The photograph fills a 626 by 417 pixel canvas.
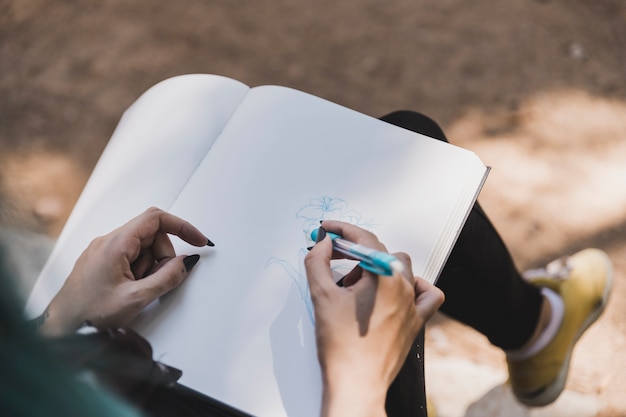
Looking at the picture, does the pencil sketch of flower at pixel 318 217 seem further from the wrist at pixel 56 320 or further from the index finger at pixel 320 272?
the wrist at pixel 56 320

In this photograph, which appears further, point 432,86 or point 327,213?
point 432,86

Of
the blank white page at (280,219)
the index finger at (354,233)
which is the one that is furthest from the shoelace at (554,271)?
the index finger at (354,233)

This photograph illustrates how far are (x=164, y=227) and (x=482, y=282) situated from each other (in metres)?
0.41

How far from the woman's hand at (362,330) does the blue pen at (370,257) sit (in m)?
0.01

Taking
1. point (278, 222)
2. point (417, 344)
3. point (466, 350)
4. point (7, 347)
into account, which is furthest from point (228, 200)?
point (466, 350)

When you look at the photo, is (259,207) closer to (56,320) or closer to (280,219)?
(280,219)

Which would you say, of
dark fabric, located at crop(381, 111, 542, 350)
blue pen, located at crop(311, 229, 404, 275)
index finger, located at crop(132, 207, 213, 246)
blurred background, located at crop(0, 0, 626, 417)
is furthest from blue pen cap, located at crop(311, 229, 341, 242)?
blurred background, located at crop(0, 0, 626, 417)

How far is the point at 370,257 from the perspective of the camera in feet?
1.90

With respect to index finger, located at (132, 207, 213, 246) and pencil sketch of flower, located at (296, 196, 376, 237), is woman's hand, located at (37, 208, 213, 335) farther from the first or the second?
pencil sketch of flower, located at (296, 196, 376, 237)

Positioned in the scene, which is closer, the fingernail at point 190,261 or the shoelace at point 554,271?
the fingernail at point 190,261

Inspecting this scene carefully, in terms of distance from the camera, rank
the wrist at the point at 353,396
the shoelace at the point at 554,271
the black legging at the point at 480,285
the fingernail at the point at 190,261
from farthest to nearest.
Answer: the shoelace at the point at 554,271, the black legging at the point at 480,285, the fingernail at the point at 190,261, the wrist at the point at 353,396

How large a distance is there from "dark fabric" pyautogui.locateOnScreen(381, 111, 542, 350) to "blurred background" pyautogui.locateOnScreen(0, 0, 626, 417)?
0.49 feet

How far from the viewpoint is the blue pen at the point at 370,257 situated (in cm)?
56

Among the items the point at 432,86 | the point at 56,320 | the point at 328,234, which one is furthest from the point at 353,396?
the point at 432,86
